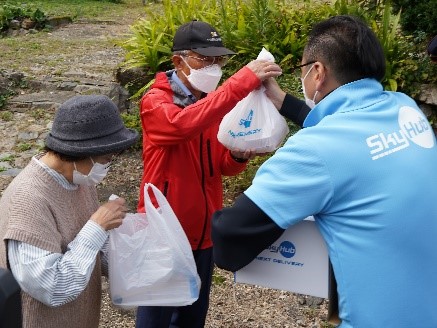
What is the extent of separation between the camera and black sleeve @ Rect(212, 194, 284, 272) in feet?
5.65

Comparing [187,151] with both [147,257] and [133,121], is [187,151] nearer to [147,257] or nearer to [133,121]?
[147,257]

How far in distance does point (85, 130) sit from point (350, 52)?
93 centimetres

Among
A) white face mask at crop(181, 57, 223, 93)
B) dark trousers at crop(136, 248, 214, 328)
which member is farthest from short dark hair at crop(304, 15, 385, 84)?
dark trousers at crop(136, 248, 214, 328)

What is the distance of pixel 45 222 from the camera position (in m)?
2.15

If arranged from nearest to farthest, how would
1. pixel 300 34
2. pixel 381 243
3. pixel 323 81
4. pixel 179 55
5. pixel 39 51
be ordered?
1. pixel 381 243
2. pixel 323 81
3. pixel 179 55
4. pixel 300 34
5. pixel 39 51

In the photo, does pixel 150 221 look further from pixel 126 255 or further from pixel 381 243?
pixel 381 243

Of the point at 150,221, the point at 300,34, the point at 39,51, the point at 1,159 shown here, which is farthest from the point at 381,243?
the point at 39,51

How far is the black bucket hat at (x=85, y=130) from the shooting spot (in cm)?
220

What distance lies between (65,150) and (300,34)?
5.28 metres

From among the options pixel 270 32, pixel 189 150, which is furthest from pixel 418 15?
pixel 189 150

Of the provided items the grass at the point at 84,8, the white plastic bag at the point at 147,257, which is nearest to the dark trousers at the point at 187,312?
the white plastic bag at the point at 147,257

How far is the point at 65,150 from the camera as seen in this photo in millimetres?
2184

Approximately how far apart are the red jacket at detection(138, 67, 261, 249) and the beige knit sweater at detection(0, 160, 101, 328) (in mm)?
562

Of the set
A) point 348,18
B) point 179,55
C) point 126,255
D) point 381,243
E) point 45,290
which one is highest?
point 348,18
